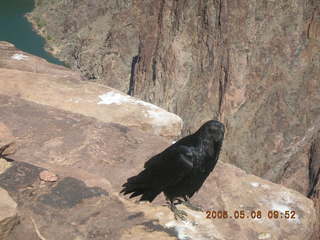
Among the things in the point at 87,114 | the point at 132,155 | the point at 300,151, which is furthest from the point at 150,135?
the point at 300,151

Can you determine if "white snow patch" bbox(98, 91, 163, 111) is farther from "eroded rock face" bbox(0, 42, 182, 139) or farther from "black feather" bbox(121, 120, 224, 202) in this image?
"black feather" bbox(121, 120, 224, 202)

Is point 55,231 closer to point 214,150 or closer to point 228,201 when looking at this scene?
point 214,150

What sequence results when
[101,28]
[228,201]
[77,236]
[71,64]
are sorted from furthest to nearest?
[101,28] → [71,64] → [228,201] → [77,236]

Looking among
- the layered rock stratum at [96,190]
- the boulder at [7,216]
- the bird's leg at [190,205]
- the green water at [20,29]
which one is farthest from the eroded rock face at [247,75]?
the green water at [20,29]

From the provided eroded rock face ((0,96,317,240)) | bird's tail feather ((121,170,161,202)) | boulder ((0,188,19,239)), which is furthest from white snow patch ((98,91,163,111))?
boulder ((0,188,19,239))

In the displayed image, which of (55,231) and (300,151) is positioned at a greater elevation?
(55,231)

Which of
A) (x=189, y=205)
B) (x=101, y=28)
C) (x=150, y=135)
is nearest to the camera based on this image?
(x=189, y=205)
